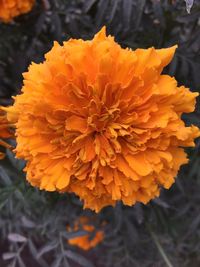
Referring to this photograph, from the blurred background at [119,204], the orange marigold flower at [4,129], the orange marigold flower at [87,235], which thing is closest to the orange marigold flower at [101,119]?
the orange marigold flower at [4,129]

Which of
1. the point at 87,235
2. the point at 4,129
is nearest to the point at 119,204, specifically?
the point at 87,235

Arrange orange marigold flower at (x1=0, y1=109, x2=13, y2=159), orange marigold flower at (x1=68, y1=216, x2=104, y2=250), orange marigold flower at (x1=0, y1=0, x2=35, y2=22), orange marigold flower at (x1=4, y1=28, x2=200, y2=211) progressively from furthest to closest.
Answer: orange marigold flower at (x1=68, y1=216, x2=104, y2=250), orange marigold flower at (x1=0, y1=0, x2=35, y2=22), orange marigold flower at (x1=0, y1=109, x2=13, y2=159), orange marigold flower at (x1=4, y1=28, x2=200, y2=211)

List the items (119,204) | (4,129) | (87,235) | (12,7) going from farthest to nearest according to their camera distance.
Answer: (87,235) → (119,204) → (12,7) → (4,129)

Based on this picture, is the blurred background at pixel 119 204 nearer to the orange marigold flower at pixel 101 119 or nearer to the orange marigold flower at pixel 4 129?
the orange marigold flower at pixel 4 129

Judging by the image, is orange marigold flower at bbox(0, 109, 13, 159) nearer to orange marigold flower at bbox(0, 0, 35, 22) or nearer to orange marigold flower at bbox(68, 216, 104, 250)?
orange marigold flower at bbox(0, 0, 35, 22)

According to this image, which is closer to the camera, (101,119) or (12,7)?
(101,119)

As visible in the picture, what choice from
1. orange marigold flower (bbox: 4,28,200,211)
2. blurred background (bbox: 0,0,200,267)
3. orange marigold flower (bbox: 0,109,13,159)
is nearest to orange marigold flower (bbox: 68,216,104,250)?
blurred background (bbox: 0,0,200,267)

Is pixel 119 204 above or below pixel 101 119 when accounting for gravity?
below

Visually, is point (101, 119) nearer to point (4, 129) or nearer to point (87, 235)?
point (4, 129)
